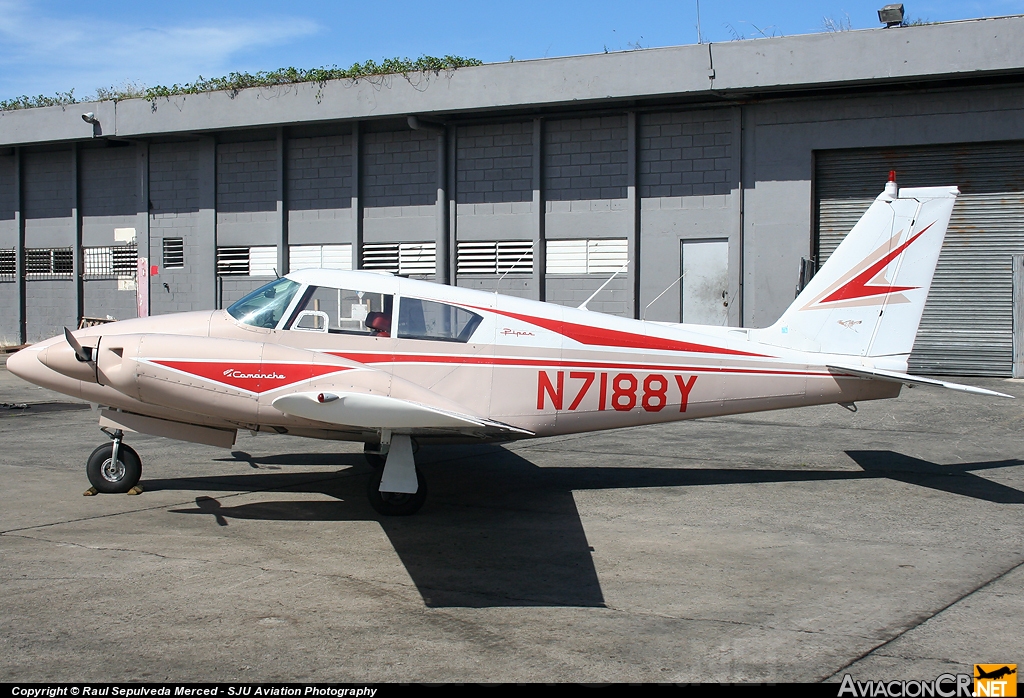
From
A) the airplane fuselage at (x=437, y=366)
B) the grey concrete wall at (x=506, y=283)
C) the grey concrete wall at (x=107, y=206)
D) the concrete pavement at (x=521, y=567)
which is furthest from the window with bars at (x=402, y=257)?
the airplane fuselage at (x=437, y=366)

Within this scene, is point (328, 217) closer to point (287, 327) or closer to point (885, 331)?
point (287, 327)

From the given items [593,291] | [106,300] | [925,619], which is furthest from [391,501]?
[106,300]

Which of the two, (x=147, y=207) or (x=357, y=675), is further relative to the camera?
(x=147, y=207)

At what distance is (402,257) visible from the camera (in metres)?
22.0

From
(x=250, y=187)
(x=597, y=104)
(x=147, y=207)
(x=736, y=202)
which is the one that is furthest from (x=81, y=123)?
(x=736, y=202)

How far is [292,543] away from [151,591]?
1.43 metres

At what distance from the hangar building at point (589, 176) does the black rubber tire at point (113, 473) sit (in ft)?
42.3

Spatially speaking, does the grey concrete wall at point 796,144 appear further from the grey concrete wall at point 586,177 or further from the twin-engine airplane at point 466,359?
the twin-engine airplane at point 466,359

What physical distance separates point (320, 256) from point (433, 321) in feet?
50.0

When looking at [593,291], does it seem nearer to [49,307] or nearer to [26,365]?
[26,365]

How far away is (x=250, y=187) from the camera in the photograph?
2366cm

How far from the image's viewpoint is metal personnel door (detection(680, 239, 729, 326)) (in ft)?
62.7

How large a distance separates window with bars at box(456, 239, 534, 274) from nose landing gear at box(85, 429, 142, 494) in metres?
12.9

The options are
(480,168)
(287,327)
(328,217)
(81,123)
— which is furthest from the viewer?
(81,123)
